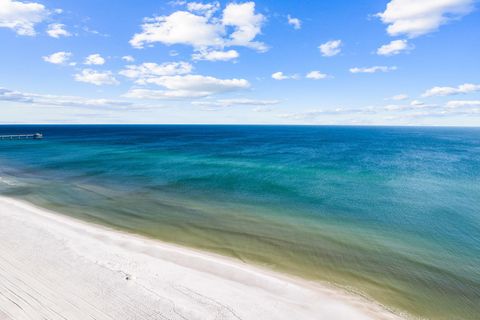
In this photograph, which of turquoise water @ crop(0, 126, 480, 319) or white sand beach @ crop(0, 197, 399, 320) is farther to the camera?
turquoise water @ crop(0, 126, 480, 319)

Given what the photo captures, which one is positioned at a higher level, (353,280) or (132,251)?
(132,251)

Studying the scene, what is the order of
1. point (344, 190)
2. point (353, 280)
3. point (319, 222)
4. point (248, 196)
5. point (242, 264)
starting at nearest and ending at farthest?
point (353, 280)
point (242, 264)
point (319, 222)
point (248, 196)
point (344, 190)

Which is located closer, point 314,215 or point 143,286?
point 143,286

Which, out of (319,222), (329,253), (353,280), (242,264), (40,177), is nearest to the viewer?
(353,280)

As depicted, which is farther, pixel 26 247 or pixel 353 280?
pixel 26 247

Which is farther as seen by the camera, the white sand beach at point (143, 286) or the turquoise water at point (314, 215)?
the turquoise water at point (314, 215)

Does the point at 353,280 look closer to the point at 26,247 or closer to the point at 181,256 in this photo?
the point at 181,256

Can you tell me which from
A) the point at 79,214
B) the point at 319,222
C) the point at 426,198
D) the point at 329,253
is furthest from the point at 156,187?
the point at 426,198
